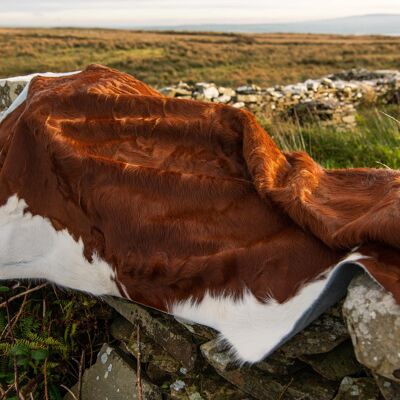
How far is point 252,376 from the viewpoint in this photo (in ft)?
7.39

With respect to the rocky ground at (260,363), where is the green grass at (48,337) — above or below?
below

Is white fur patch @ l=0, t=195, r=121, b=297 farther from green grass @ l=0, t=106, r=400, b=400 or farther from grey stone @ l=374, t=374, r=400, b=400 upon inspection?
grey stone @ l=374, t=374, r=400, b=400

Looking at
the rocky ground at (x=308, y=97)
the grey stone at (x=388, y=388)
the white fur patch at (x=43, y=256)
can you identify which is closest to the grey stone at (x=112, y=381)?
the white fur patch at (x=43, y=256)

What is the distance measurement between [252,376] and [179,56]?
2983 cm

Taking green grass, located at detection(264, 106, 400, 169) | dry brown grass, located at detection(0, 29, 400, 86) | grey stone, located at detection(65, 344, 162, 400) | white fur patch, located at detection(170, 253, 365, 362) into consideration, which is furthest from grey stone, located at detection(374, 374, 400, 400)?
dry brown grass, located at detection(0, 29, 400, 86)

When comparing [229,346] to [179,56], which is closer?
[229,346]

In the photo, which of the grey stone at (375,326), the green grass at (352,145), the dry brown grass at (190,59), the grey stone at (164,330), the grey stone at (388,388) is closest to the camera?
the grey stone at (375,326)

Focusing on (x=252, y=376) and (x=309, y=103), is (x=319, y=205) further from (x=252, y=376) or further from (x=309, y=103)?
(x=309, y=103)

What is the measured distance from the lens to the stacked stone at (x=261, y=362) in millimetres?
1813

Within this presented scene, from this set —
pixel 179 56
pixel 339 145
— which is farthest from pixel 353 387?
pixel 179 56

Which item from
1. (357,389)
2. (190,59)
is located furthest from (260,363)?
(190,59)

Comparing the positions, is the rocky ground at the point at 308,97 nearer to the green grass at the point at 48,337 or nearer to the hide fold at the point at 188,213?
the hide fold at the point at 188,213

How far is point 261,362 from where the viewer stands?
219 cm

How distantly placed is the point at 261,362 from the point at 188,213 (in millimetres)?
665
